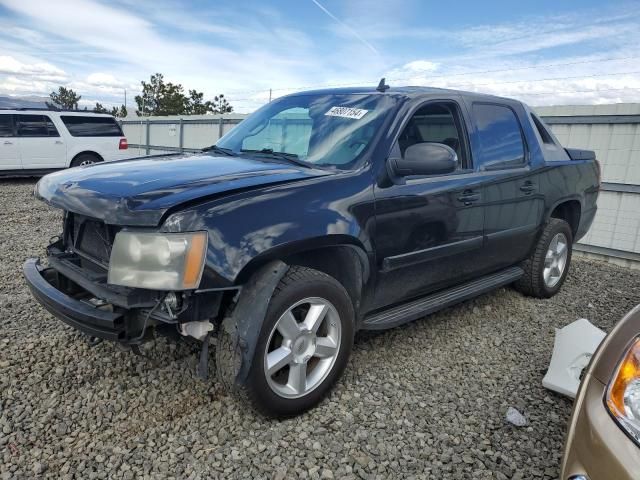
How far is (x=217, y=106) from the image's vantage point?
146ft

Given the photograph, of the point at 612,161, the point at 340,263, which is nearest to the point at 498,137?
the point at 340,263

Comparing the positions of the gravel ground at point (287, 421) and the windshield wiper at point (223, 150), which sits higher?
the windshield wiper at point (223, 150)

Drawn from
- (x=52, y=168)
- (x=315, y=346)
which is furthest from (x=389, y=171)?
(x=52, y=168)

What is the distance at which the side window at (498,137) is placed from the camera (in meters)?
3.69

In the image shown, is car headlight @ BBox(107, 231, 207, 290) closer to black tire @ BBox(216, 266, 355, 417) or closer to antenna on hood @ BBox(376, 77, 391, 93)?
black tire @ BBox(216, 266, 355, 417)

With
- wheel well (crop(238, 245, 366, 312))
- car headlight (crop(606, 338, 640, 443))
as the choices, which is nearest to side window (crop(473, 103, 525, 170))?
wheel well (crop(238, 245, 366, 312))

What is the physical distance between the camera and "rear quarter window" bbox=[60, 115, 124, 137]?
11.9 m

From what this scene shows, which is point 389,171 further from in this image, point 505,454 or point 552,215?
point 552,215

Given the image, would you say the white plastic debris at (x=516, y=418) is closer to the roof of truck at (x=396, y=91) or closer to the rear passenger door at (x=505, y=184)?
the rear passenger door at (x=505, y=184)

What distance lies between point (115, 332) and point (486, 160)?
2819mm

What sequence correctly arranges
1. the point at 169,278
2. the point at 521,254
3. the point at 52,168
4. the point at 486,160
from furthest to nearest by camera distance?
the point at 52,168 → the point at 521,254 → the point at 486,160 → the point at 169,278

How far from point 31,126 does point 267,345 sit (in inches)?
463

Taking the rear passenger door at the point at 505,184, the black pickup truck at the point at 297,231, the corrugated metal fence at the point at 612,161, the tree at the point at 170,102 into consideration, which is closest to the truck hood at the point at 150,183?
the black pickup truck at the point at 297,231

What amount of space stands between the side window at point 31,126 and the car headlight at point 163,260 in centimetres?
1137
